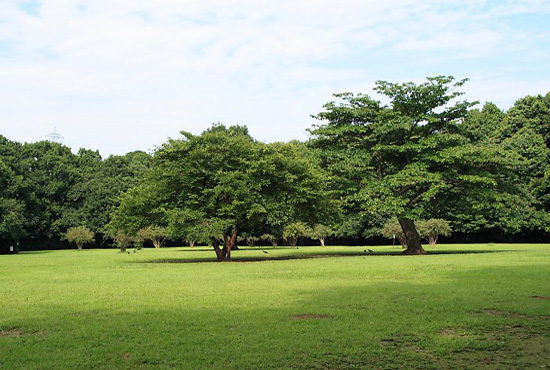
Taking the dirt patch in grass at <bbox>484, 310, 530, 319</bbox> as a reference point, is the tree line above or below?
above

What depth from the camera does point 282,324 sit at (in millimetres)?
11047

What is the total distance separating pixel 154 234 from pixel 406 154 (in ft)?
149

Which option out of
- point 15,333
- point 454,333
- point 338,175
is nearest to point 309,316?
point 454,333

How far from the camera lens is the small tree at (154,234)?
7184cm

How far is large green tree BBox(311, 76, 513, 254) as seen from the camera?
38.8 meters

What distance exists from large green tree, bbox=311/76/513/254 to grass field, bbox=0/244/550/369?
1985 cm

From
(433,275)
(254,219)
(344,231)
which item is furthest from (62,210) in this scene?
(433,275)

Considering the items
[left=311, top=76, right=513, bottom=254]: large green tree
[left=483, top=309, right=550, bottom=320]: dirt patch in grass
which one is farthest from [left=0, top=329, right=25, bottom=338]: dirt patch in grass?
[left=311, top=76, right=513, bottom=254]: large green tree

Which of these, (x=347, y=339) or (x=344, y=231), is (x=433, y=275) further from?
(x=344, y=231)

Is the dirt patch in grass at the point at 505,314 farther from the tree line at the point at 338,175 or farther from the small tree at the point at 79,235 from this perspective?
the small tree at the point at 79,235

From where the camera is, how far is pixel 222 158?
34375 mm

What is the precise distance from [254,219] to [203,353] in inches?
1055

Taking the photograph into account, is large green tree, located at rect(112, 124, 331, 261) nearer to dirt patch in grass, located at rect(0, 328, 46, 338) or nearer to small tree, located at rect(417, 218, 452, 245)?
dirt patch in grass, located at rect(0, 328, 46, 338)

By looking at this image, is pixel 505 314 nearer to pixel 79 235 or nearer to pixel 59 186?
pixel 79 235
